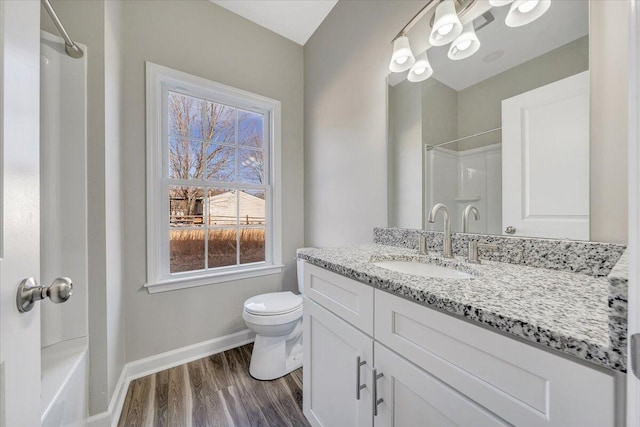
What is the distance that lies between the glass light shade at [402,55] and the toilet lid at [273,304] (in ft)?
5.20

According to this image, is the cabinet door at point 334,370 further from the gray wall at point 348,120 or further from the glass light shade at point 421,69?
the glass light shade at point 421,69

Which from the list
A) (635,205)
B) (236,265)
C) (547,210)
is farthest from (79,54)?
(547,210)

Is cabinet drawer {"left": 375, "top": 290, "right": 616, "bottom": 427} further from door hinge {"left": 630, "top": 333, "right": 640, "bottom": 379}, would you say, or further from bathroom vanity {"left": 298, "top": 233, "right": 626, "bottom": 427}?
door hinge {"left": 630, "top": 333, "right": 640, "bottom": 379}

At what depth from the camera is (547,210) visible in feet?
2.99

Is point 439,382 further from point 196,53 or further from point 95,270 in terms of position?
point 196,53

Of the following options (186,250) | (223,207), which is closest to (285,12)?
(223,207)

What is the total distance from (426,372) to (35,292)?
0.90 m

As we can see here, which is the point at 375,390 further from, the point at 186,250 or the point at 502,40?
the point at 186,250

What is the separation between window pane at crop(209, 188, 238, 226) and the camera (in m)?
2.00

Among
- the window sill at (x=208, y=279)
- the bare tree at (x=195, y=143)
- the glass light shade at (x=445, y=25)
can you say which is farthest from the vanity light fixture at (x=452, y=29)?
the window sill at (x=208, y=279)

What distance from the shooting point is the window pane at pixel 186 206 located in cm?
184

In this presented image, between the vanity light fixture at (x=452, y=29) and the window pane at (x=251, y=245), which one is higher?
the vanity light fixture at (x=452, y=29)

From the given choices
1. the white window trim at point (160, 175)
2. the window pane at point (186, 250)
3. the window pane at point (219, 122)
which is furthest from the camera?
the window pane at point (219, 122)

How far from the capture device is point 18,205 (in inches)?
19.3
